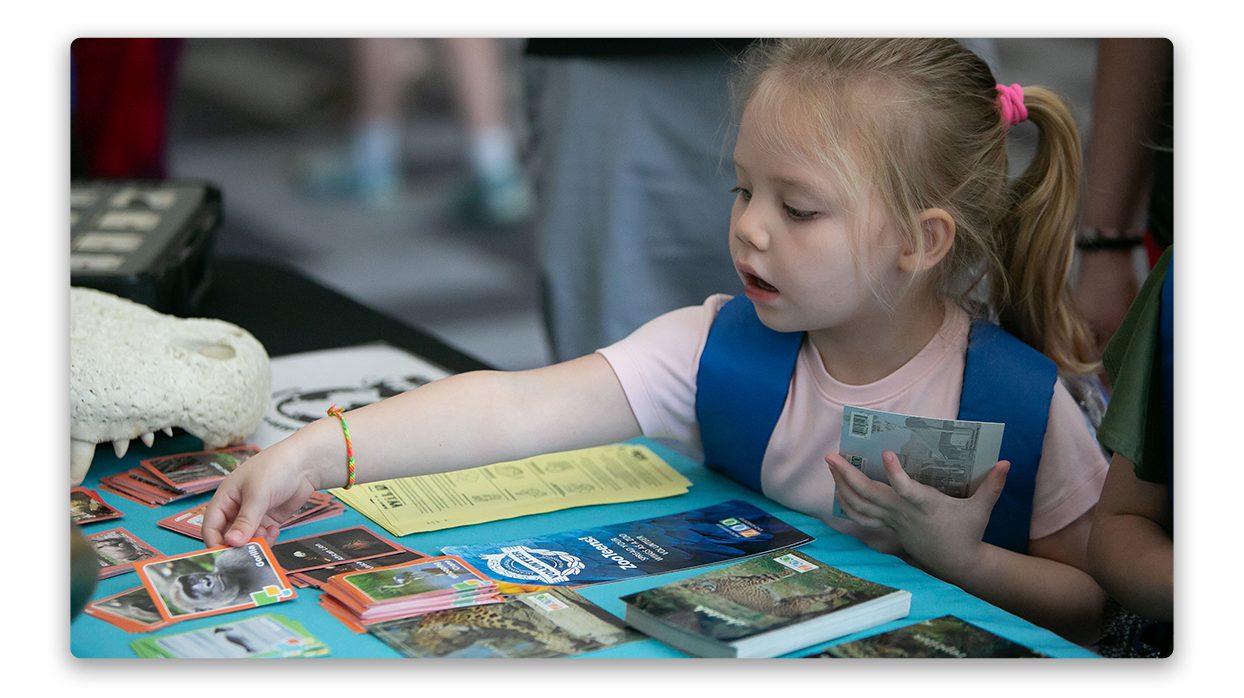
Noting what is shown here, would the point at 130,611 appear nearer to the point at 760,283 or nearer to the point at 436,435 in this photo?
the point at 436,435

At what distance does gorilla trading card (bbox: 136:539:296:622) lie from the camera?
2.93ft

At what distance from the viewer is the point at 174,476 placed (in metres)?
1.18

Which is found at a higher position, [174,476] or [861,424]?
[861,424]

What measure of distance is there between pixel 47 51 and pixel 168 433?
0.50m

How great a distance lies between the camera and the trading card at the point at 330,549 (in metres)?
0.99

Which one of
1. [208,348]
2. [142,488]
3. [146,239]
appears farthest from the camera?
[146,239]

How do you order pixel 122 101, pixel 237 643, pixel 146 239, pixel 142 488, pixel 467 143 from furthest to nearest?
pixel 467 143 → pixel 122 101 → pixel 146 239 → pixel 142 488 → pixel 237 643

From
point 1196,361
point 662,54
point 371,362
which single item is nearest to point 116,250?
point 371,362

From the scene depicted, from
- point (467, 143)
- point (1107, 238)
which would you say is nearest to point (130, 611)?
point (1107, 238)

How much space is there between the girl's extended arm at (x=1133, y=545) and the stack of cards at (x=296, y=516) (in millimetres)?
762

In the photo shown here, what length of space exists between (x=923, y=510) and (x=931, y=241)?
29cm

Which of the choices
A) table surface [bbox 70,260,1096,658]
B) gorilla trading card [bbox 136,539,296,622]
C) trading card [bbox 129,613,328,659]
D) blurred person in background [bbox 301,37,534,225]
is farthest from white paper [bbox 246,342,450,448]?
blurred person in background [bbox 301,37,534,225]

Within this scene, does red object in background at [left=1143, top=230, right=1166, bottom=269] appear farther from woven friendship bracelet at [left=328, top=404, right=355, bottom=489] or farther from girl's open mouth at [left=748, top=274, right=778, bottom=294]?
woven friendship bracelet at [left=328, top=404, right=355, bottom=489]
